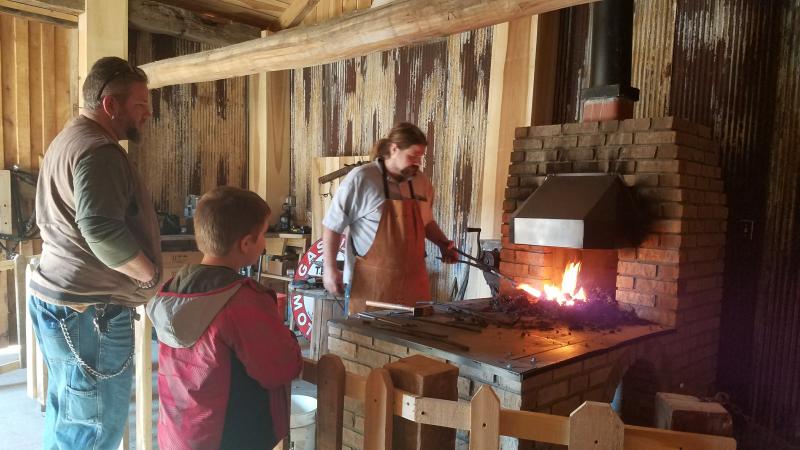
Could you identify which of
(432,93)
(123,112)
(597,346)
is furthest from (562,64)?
(123,112)

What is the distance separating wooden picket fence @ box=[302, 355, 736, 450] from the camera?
1.29m

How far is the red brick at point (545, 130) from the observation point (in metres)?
3.54

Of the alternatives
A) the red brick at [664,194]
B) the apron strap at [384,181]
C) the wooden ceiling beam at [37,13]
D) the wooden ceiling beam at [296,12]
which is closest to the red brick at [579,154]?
the red brick at [664,194]

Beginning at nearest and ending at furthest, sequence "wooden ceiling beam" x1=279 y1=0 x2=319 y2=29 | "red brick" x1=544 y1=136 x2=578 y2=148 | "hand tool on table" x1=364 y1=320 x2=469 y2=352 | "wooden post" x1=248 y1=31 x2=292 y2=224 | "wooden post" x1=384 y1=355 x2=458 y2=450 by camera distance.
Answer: "wooden post" x1=384 y1=355 x2=458 y2=450
"hand tool on table" x1=364 y1=320 x2=469 y2=352
"red brick" x1=544 y1=136 x2=578 y2=148
"wooden ceiling beam" x1=279 y1=0 x2=319 y2=29
"wooden post" x1=248 y1=31 x2=292 y2=224

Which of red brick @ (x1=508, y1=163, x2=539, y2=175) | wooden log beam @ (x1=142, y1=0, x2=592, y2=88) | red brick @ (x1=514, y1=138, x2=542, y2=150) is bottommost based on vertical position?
red brick @ (x1=508, y1=163, x2=539, y2=175)

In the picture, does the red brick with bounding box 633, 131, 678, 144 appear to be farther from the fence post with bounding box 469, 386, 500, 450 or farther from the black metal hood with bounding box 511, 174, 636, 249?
the fence post with bounding box 469, 386, 500, 450

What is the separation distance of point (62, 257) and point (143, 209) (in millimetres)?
348

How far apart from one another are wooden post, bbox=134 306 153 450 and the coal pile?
5.89 ft

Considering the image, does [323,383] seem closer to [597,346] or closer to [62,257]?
[62,257]

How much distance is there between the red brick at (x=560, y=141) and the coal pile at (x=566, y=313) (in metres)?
0.91

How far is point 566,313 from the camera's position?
312 cm

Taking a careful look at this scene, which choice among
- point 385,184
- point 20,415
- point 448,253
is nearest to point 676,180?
point 448,253

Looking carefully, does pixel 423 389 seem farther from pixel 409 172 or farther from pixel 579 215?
pixel 409 172

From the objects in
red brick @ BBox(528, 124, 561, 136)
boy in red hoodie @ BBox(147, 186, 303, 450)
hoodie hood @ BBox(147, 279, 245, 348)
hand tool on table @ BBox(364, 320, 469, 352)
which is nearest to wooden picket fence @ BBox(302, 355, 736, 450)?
boy in red hoodie @ BBox(147, 186, 303, 450)
